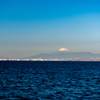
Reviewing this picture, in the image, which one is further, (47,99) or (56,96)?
(56,96)

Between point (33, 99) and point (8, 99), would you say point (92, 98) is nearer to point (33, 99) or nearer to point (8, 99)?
point (33, 99)

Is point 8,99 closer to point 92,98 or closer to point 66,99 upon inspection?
point 66,99

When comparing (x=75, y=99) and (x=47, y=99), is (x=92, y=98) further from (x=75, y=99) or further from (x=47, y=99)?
(x=47, y=99)

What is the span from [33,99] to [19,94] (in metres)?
4.81

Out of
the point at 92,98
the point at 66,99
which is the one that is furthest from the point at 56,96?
the point at 92,98

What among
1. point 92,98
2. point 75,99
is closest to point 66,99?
point 75,99

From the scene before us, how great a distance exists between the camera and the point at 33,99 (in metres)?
30.8

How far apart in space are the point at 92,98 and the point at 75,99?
306cm

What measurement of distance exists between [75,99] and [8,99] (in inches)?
416

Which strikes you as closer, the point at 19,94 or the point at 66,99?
the point at 66,99

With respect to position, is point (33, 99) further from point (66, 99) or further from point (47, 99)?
point (66, 99)

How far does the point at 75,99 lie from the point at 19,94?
1025 cm

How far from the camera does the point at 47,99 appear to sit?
30.9 metres

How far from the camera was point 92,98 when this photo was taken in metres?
31.8
